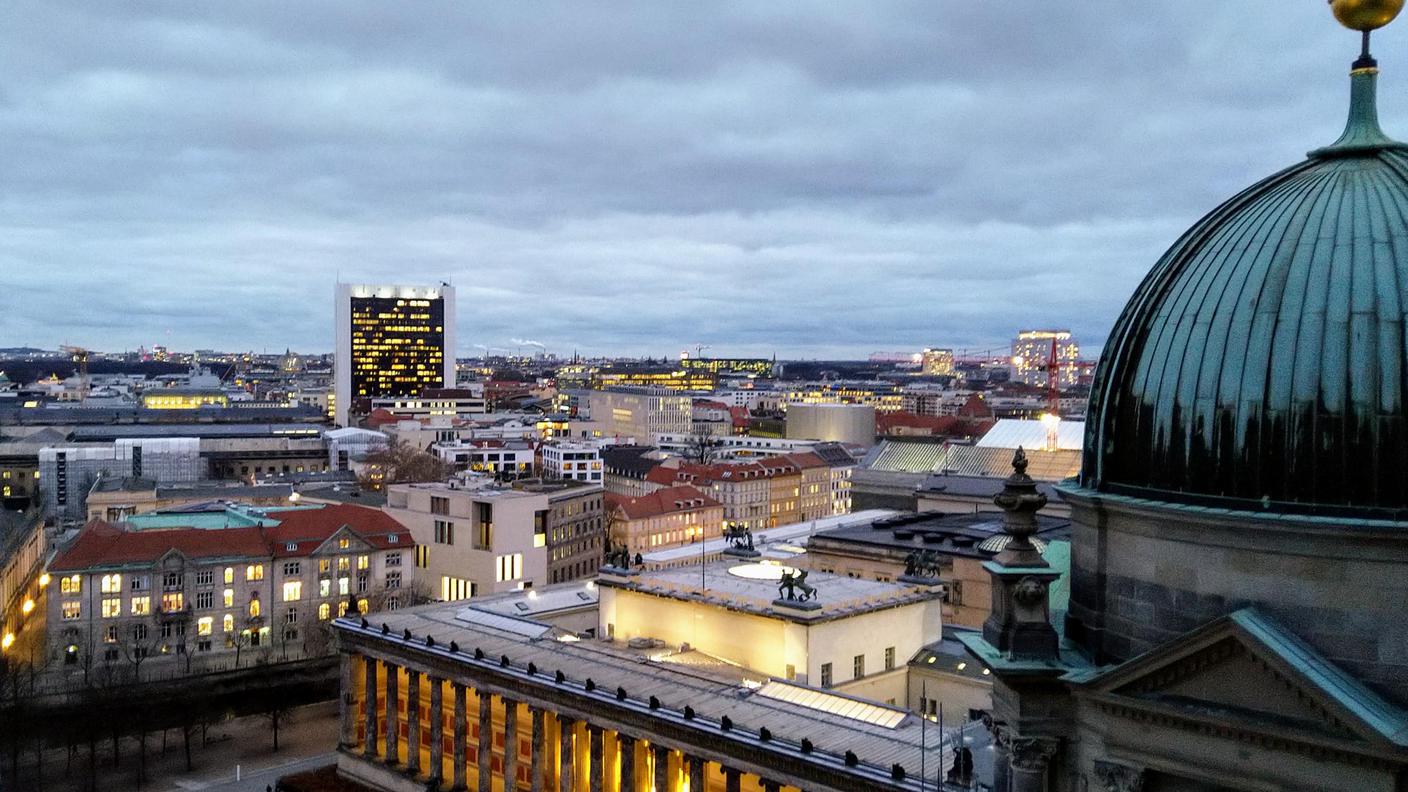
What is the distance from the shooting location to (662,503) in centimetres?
18400

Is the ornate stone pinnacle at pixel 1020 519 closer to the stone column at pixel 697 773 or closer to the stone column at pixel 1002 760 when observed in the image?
the stone column at pixel 1002 760

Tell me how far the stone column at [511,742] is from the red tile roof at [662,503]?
102 metres

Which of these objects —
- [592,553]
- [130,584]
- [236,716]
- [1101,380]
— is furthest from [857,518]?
[1101,380]

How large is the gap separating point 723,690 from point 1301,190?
147ft

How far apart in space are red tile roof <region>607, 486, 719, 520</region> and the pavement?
77.0m

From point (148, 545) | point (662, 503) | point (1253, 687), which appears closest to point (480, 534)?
point (148, 545)

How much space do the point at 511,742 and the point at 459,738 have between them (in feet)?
17.3

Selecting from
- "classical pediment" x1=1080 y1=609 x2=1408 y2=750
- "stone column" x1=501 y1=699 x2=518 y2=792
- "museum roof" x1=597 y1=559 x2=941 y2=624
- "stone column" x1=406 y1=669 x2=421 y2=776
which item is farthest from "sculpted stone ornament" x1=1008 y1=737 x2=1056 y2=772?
"stone column" x1=406 y1=669 x2=421 y2=776

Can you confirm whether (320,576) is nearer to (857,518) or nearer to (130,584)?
(130,584)

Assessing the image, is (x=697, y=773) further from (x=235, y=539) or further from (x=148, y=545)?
(x=148, y=545)

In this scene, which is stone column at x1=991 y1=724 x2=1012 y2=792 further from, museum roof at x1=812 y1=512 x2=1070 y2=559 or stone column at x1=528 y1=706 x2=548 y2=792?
museum roof at x1=812 y1=512 x2=1070 y2=559

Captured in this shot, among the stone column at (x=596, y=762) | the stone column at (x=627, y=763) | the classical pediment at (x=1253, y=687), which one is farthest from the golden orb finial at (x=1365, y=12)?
the stone column at (x=596, y=762)

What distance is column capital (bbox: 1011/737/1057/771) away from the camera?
89.1 feet

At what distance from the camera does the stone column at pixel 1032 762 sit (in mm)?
27109
